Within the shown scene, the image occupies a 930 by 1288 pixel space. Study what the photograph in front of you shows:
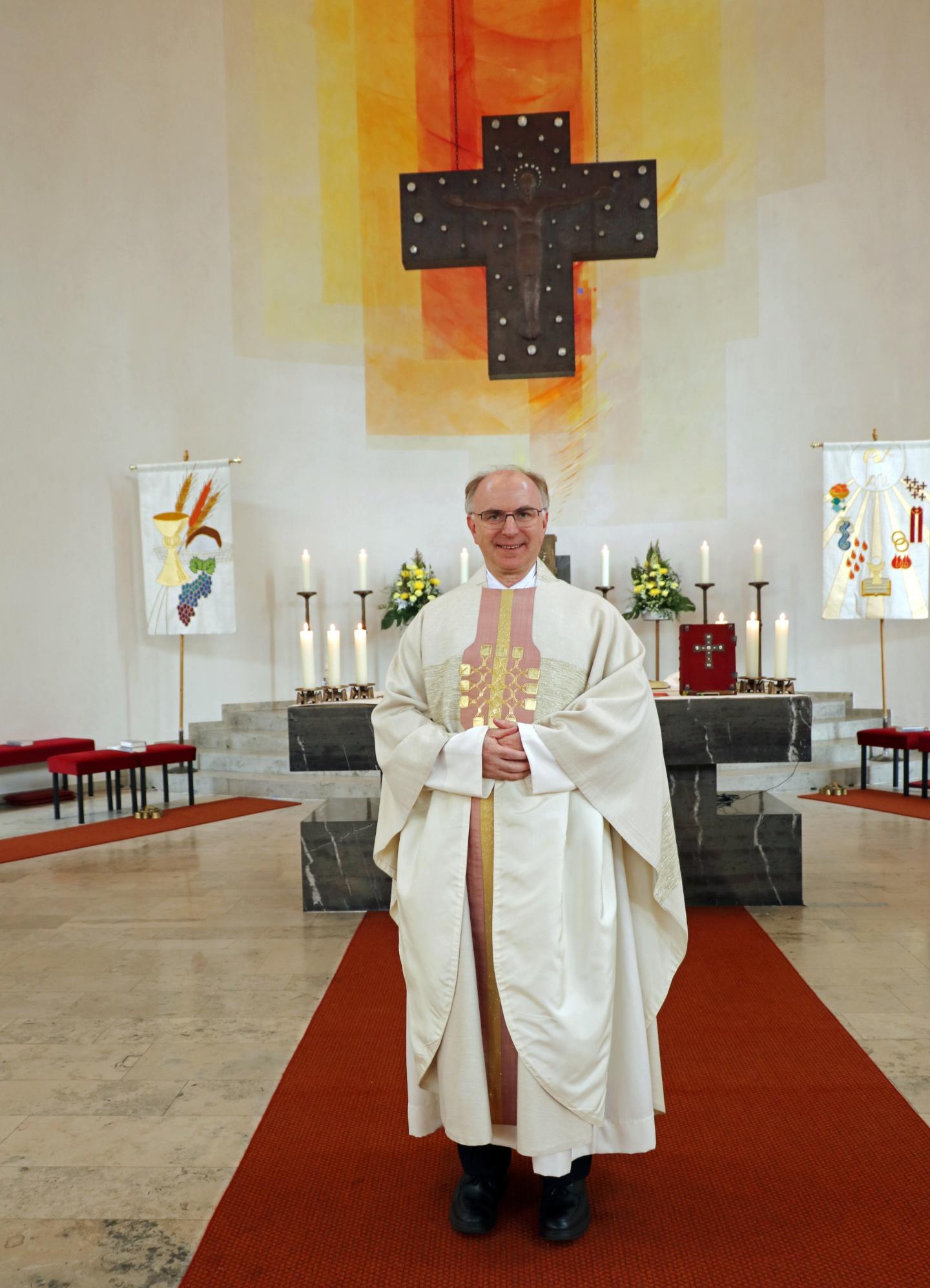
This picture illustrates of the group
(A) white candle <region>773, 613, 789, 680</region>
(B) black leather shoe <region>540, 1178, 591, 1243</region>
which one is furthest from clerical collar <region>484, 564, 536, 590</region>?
(A) white candle <region>773, 613, 789, 680</region>

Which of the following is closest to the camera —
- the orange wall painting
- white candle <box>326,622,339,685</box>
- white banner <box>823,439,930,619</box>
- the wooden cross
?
the wooden cross

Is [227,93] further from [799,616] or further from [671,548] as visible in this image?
[799,616]

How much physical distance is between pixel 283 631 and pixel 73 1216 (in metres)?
7.99

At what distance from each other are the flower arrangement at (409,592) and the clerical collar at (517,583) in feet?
22.1

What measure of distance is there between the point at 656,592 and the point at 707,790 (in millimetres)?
4474

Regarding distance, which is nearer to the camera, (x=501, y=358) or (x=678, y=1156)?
(x=678, y=1156)

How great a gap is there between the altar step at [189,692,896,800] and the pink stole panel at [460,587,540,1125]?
5402mm

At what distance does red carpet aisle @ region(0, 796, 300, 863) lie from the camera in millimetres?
6676

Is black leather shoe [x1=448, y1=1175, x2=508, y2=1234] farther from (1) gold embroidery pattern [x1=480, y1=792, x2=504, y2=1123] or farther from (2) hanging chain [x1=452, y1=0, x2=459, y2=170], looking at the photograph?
(2) hanging chain [x1=452, y1=0, x2=459, y2=170]

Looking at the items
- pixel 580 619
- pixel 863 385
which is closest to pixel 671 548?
pixel 863 385

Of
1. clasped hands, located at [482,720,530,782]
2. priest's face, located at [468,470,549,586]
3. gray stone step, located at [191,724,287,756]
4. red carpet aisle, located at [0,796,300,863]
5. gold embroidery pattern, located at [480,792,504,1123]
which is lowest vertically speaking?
red carpet aisle, located at [0,796,300,863]

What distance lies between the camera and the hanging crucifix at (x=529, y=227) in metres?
6.02

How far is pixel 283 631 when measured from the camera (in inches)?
404

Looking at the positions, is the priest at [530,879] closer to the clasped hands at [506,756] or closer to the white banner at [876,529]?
the clasped hands at [506,756]
